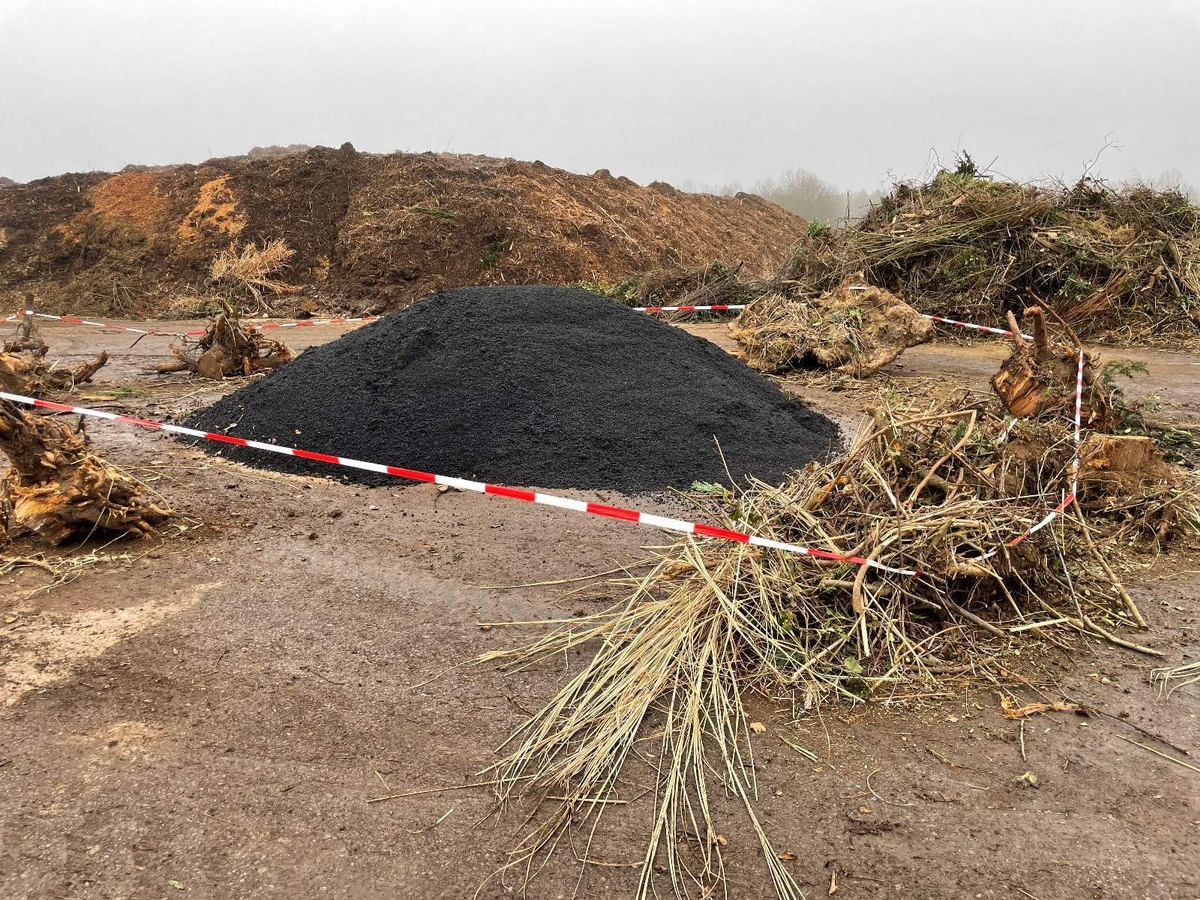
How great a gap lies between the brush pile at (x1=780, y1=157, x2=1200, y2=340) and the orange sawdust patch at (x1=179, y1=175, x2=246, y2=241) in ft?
49.8

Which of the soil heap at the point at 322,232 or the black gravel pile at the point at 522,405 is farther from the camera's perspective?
the soil heap at the point at 322,232

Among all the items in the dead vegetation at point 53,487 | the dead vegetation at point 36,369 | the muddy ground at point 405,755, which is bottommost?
the muddy ground at point 405,755

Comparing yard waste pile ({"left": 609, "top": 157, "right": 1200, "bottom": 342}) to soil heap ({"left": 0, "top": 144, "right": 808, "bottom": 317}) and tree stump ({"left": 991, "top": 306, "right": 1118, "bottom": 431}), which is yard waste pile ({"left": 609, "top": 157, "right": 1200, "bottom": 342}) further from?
tree stump ({"left": 991, "top": 306, "right": 1118, "bottom": 431})

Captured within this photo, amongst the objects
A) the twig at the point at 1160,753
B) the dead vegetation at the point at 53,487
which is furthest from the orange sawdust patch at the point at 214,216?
the twig at the point at 1160,753

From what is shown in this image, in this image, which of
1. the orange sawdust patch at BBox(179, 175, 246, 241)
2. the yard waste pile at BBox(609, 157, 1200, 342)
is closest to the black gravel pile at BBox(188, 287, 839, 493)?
the yard waste pile at BBox(609, 157, 1200, 342)

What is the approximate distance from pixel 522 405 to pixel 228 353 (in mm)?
5119

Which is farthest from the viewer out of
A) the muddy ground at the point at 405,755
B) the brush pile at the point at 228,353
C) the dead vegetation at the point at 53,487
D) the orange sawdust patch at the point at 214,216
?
the orange sawdust patch at the point at 214,216

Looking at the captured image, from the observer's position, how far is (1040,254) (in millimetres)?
11953

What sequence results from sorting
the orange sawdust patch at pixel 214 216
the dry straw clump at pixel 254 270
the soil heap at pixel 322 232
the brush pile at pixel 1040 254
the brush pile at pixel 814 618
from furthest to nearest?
the orange sawdust patch at pixel 214 216 → the soil heap at pixel 322 232 → the dry straw clump at pixel 254 270 → the brush pile at pixel 1040 254 → the brush pile at pixel 814 618

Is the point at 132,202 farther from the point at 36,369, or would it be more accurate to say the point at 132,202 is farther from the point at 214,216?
the point at 36,369

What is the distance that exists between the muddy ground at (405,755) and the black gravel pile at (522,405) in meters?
1.48

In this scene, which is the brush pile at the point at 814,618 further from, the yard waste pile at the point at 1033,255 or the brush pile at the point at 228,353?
the yard waste pile at the point at 1033,255

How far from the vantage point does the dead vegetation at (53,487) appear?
430 centimetres

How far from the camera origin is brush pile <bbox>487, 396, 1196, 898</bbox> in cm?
254
